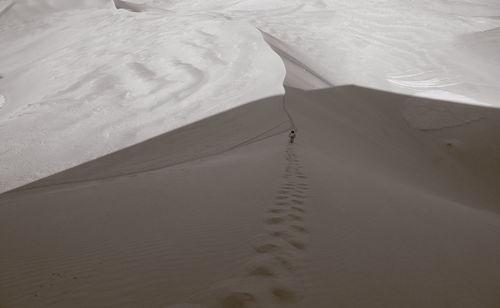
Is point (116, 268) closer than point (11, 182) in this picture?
Yes

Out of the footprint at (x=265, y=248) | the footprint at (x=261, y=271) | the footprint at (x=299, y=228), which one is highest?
the footprint at (x=261, y=271)

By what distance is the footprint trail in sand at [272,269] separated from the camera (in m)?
1.70

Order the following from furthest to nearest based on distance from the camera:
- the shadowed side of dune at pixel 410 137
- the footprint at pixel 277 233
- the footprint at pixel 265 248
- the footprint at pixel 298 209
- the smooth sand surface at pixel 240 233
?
1. the shadowed side of dune at pixel 410 137
2. the footprint at pixel 298 209
3. the footprint at pixel 277 233
4. the footprint at pixel 265 248
5. the smooth sand surface at pixel 240 233

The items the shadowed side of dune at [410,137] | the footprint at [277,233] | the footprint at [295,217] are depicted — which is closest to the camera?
the footprint at [277,233]

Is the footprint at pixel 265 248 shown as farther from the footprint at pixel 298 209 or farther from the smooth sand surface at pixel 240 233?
the footprint at pixel 298 209

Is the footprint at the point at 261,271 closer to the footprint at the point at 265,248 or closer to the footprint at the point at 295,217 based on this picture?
the footprint at the point at 265,248

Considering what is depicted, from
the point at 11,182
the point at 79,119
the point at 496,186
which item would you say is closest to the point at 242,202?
the point at 11,182

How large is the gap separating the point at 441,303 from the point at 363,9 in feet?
54.5

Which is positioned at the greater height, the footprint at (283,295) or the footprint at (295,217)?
the footprint at (283,295)

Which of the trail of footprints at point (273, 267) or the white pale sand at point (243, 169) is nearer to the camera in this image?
the trail of footprints at point (273, 267)

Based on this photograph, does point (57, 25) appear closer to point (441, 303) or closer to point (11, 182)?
point (11, 182)

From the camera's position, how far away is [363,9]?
53.5ft

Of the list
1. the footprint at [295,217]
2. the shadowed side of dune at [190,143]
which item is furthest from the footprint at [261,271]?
the shadowed side of dune at [190,143]

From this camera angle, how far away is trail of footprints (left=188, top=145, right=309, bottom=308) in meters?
1.70
